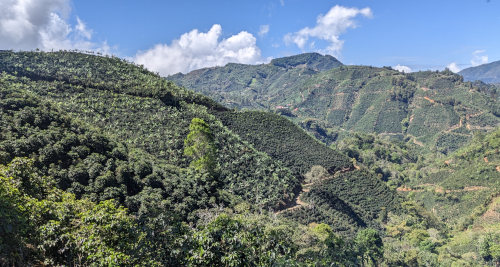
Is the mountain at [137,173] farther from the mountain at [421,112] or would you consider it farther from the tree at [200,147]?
the mountain at [421,112]

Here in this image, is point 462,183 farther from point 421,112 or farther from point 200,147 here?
point 421,112

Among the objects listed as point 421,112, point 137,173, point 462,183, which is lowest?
point 462,183

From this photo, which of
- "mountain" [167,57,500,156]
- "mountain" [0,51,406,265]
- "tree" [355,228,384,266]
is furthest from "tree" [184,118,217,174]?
"mountain" [167,57,500,156]

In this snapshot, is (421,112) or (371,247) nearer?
(371,247)

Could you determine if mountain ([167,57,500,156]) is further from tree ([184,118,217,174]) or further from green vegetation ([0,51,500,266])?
tree ([184,118,217,174])

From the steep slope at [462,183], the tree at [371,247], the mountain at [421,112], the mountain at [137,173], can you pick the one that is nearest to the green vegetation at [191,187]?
the mountain at [137,173]

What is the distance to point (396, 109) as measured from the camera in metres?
170

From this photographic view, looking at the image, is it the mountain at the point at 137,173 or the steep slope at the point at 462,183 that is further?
the steep slope at the point at 462,183

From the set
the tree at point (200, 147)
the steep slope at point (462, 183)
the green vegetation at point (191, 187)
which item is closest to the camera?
the green vegetation at point (191, 187)

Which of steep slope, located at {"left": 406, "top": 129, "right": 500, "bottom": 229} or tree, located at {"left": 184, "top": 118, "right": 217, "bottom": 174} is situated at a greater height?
tree, located at {"left": 184, "top": 118, "right": 217, "bottom": 174}

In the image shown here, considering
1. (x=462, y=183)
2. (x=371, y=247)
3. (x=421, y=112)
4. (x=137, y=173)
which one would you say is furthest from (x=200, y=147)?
(x=421, y=112)

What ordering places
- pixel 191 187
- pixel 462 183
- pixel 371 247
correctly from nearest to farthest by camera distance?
pixel 191 187 → pixel 371 247 → pixel 462 183

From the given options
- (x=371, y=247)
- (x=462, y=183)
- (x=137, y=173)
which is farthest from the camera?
(x=462, y=183)

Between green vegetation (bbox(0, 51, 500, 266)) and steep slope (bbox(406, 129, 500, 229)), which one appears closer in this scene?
green vegetation (bbox(0, 51, 500, 266))
